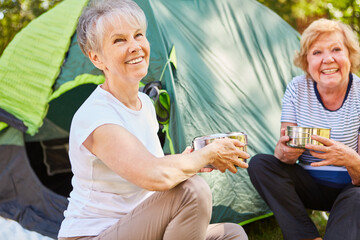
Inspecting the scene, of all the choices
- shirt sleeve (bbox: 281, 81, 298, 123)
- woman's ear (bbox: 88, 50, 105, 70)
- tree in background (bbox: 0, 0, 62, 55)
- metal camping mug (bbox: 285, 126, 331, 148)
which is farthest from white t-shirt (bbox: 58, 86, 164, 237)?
tree in background (bbox: 0, 0, 62, 55)

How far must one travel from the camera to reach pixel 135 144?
135cm

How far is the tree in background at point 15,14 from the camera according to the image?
9070 mm

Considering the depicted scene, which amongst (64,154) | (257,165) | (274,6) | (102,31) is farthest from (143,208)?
(274,6)

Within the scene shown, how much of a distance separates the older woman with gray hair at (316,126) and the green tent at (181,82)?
0.42 m

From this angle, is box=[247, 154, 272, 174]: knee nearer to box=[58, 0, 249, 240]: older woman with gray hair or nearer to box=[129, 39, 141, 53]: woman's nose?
box=[58, 0, 249, 240]: older woman with gray hair

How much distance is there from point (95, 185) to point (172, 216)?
0.30 meters

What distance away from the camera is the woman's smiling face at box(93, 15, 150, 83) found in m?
1.55

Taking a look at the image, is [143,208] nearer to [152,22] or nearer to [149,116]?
[149,116]

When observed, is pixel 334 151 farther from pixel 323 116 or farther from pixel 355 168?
pixel 323 116

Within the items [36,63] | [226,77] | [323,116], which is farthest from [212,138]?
[36,63]

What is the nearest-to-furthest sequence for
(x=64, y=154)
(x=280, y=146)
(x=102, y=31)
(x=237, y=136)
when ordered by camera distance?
(x=102, y=31), (x=237, y=136), (x=280, y=146), (x=64, y=154)

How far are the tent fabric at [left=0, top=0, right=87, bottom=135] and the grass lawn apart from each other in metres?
1.50

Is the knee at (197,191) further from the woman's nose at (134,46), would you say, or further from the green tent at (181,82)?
the green tent at (181,82)

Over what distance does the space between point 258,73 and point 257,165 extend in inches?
40.4
